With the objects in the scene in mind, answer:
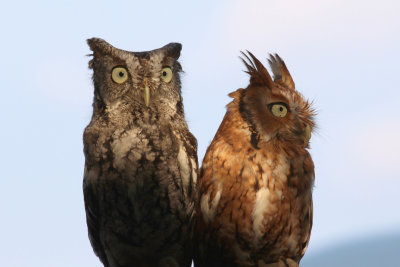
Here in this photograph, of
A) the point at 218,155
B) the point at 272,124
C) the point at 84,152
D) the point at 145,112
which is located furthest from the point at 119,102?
the point at 272,124

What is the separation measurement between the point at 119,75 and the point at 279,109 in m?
0.74

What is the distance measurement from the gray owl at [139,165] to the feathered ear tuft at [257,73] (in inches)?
15.5

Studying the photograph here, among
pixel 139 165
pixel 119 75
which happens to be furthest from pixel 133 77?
pixel 139 165

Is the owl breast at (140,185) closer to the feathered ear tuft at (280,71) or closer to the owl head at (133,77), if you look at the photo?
the owl head at (133,77)

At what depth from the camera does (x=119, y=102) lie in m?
2.63

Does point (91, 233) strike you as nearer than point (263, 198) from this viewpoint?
No

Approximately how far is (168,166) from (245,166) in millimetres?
342

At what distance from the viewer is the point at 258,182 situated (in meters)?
2.62

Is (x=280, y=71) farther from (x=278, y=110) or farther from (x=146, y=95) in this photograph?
(x=146, y=95)

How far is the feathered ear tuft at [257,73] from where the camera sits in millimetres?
2744

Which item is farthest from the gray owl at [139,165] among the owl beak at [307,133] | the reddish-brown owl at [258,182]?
the owl beak at [307,133]

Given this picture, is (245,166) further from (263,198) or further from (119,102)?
(119,102)

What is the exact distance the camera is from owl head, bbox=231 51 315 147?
8.85 feet

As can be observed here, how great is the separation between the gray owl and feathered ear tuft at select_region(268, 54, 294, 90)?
1.79 ft
